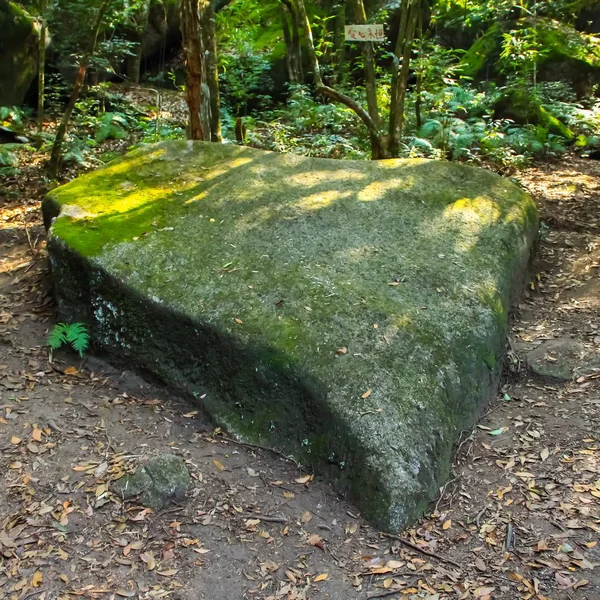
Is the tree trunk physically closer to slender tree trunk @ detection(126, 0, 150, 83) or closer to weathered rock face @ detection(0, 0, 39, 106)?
weathered rock face @ detection(0, 0, 39, 106)

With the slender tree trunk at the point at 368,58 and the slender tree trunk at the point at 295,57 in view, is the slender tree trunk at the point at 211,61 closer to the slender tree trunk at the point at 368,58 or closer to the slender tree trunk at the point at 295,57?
the slender tree trunk at the point at 368,58

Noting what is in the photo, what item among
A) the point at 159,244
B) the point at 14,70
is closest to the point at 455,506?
the point at 159,244

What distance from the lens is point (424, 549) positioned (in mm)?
3422

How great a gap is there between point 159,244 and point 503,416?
3.07 meters

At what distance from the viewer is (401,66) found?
7730mm

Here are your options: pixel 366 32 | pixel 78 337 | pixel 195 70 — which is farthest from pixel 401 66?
pixel 78 337

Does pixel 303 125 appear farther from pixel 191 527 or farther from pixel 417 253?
pixel 191 527

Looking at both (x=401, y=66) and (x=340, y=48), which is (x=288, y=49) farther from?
(x=401, y=66)

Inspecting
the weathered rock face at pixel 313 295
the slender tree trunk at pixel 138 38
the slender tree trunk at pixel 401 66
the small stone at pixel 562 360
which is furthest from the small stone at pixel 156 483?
the slender tree trunk at pixel 138 38

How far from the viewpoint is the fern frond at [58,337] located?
473 centimetres

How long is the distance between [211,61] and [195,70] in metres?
0.81

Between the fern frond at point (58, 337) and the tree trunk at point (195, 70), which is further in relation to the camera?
the tree trunk at point (195, 70)

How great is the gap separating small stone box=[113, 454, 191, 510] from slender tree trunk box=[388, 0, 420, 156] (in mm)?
5825

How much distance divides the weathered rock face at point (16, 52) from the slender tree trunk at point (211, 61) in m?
3.71
